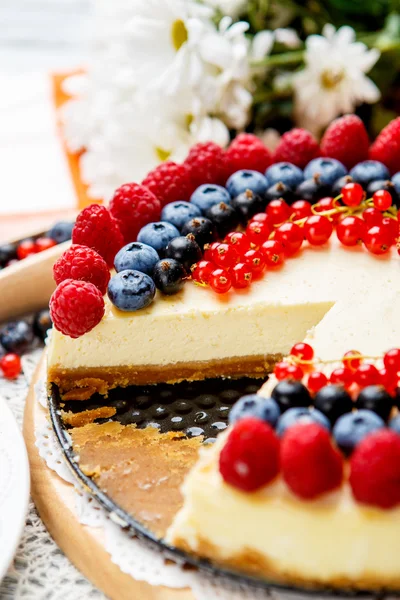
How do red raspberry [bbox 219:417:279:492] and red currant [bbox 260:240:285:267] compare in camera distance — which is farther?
red currant [bbox 260:240:285:267]

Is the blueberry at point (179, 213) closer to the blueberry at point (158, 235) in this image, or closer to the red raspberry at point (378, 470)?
the blueberry at point (158, 235)

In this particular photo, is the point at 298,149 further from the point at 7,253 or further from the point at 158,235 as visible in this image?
the point at 7,253

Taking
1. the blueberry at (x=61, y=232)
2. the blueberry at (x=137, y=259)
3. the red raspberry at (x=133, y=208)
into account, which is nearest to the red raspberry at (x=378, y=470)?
the blueberry at (x=137, y=259)

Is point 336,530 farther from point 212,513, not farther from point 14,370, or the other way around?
point 14,370

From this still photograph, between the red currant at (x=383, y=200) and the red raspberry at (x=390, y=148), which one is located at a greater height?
the red raspberry at (x=390, y=148)

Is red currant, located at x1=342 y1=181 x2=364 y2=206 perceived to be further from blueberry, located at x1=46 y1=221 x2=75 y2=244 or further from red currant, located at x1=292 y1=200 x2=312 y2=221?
blueberry, located at x1=46 y1=221 x2=75 y2=244

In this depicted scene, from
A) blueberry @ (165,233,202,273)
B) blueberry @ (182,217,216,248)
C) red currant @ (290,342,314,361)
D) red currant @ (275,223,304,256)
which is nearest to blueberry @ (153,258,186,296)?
blueberry @ (165,233,202,273)
